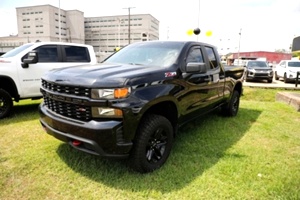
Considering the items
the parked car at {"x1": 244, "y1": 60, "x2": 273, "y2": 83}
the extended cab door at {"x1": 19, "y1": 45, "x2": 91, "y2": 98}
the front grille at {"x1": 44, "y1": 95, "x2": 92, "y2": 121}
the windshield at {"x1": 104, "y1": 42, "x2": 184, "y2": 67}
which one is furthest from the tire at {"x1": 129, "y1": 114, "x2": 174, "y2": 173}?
the parked car at {"x1": 244, "y1": 60, "x2": 273, "y2": 83}

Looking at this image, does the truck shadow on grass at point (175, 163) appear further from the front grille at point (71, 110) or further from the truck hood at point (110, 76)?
the truck hood at point (110, 76)

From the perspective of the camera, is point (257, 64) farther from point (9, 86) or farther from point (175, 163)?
point (9, 86)

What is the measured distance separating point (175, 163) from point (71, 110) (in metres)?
1.63

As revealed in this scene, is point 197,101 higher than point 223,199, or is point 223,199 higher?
point 197,101

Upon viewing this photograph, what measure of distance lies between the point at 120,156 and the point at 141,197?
0.51 metres

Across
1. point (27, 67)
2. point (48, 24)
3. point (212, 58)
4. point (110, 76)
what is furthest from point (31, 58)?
point (48, 24)

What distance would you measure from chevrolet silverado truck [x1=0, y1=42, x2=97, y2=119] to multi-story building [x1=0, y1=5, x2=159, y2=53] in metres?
80.0

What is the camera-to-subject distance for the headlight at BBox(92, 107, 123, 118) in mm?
2584

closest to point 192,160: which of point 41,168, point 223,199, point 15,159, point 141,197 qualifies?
point 223,199

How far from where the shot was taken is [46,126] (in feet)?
10.4

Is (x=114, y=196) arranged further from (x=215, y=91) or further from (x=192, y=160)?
(x=215, y=91)

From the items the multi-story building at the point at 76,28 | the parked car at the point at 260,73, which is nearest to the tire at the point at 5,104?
the parked car at the point at 260,73

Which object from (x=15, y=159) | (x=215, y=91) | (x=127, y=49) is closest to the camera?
(x=15, y=159)

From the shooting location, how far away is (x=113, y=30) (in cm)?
9975
